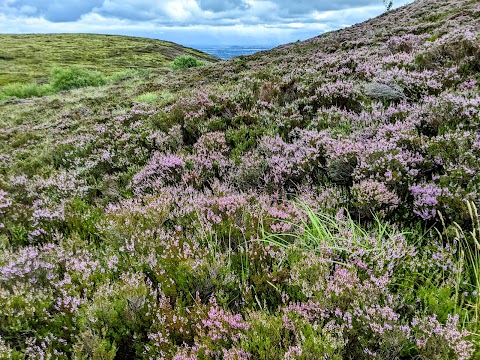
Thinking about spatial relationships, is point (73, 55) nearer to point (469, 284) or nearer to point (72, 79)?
point (72, 79)

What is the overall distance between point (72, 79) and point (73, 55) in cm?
6031

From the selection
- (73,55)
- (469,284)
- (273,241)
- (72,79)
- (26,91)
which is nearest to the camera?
(469,284)

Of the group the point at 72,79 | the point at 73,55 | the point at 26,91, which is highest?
the point at 73,55

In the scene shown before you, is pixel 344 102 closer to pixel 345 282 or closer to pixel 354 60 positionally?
pixel 354 60

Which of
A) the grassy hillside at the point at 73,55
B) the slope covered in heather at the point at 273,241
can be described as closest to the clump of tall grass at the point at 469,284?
the slope covered in heather at the point at 273,241

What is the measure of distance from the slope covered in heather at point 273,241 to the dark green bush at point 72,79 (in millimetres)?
38975

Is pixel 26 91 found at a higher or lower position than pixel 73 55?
lower

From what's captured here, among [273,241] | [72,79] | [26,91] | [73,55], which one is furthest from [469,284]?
[73,55]

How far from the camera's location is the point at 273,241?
11.0 ft

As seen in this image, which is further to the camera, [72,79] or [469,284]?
[72,79]

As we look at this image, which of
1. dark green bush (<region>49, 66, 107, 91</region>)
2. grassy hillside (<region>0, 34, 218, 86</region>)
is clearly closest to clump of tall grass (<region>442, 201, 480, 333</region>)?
dark green bush (<region>49, 66, 107, 91</region>)

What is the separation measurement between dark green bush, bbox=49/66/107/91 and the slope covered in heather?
38975 millimetres

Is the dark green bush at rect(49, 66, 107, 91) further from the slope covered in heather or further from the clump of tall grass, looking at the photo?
the clump of tall grass

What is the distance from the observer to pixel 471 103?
4.98 metres
